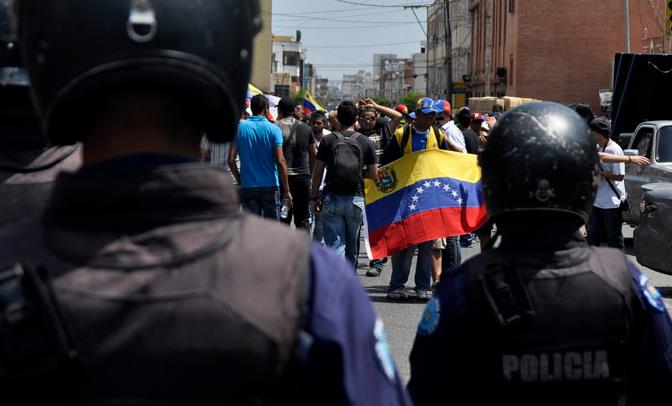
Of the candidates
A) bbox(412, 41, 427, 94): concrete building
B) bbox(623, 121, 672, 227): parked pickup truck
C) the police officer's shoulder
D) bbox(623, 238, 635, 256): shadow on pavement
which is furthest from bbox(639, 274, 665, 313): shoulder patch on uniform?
bbox(412, 41, 427, 94): concrete building

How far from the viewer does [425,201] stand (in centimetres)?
969

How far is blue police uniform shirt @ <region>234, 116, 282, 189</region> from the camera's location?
10.4 metres

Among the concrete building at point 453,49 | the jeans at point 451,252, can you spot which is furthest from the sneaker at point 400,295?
the concrete building at point 453,49

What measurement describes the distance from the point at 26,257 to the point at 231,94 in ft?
1.41

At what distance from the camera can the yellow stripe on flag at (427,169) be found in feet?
31.8

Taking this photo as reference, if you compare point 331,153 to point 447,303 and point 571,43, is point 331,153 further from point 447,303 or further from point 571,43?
point 571,43

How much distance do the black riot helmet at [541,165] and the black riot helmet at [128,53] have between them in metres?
1.39

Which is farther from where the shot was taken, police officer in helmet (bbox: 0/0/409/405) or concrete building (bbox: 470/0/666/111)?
concrete building (bbox: 470/0/666/111)

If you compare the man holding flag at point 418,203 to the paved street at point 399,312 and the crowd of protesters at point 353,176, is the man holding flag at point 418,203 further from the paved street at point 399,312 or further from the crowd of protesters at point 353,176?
the paved street at point 399,312

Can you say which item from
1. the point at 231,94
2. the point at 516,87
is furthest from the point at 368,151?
the point at 516,87

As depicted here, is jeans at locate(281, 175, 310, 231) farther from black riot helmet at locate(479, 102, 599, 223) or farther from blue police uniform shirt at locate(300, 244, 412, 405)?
blue police uniform shirt at locate(300, 244, 412, 405)

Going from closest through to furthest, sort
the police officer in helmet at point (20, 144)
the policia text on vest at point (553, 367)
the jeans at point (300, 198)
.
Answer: the policia text on vest at point (553, 367), the police officer in helmet at point (20, 144), the jeans at point (300, 198)

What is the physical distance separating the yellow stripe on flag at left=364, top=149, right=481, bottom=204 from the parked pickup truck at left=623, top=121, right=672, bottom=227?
5.02 meters

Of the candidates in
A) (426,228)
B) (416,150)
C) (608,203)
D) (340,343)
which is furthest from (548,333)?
(608,203)
